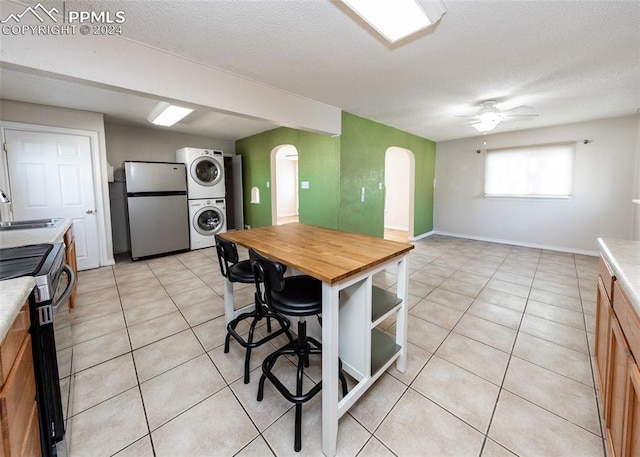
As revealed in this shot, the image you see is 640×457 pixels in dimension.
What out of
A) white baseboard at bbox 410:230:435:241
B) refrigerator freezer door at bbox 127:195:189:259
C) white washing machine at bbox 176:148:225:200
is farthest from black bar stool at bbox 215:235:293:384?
white baseboard at bbox 410:230:435:241

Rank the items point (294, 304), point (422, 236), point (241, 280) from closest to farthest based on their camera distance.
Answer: point (294, 304), point (241, 280), point (422, 236)

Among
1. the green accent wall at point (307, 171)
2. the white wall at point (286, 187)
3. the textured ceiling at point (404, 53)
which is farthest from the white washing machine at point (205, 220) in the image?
the white wall at point (286, 187)

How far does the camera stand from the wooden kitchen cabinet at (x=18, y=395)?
27.6 inches

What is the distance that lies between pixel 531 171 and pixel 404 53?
170 inches

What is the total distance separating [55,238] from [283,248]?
1.61 m

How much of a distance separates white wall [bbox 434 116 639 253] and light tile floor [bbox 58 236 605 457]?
2.17m

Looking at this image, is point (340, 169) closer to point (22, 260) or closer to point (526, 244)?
point (22, 260)

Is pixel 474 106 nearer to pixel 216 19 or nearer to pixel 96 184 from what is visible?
pixel 216 19

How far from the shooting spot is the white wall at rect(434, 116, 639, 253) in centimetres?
396

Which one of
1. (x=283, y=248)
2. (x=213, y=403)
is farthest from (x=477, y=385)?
(x=213, y=403)

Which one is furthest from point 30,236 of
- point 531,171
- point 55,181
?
point 531,171

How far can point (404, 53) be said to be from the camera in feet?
6.67

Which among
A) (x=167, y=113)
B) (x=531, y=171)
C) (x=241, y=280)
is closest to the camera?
(x=241, y=280)

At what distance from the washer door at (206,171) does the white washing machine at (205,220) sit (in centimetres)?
36
